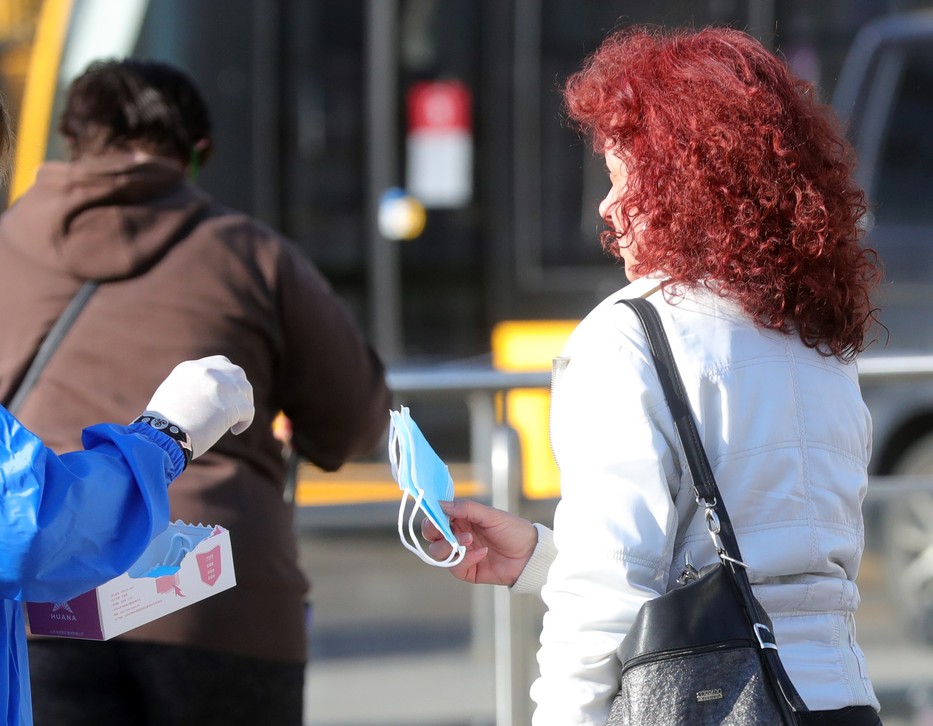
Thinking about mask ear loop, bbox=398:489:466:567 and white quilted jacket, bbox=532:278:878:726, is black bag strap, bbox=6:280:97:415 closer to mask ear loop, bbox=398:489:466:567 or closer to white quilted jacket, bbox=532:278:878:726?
mask ear loop, bbox=398:489:466:567

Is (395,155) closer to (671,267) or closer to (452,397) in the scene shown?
(452,397)

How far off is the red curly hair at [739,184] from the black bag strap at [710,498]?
10cm

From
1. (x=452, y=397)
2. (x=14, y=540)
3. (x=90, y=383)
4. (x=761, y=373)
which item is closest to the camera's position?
(x=14, y=540)

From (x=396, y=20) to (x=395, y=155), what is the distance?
0.76 metres

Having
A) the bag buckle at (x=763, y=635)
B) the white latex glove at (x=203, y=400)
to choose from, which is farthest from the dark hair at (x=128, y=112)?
the bag buckle at (x=763, y=635)

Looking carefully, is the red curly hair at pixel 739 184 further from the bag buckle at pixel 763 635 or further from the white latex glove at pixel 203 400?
the white latex glove at pixel 203 400

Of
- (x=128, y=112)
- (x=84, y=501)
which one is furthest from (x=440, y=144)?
(x=84, y=501)

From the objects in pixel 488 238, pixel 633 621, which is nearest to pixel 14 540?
pixel 633 621

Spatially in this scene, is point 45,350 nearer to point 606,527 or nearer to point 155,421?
point 155,421

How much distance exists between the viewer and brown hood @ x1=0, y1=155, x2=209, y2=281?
2.22m

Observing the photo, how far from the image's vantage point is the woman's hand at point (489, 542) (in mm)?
1851

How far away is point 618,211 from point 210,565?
0.72m

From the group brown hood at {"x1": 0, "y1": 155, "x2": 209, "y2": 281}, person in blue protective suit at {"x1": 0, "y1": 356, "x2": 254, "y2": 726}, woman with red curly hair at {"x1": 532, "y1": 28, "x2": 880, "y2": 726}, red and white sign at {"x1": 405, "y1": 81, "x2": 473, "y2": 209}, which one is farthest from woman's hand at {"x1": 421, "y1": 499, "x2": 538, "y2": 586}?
red and white sign at {"x1": 405, "y1": 81, "x2": 473, "y2": 209}

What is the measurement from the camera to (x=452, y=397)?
135 inches
